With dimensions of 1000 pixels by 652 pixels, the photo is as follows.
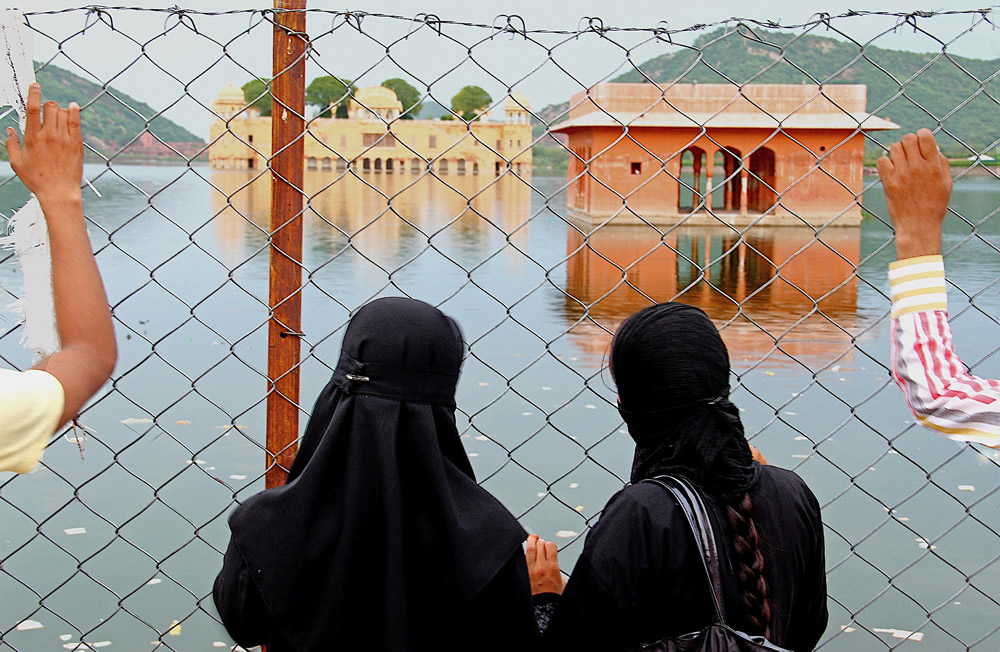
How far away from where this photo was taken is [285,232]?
5.55 feet

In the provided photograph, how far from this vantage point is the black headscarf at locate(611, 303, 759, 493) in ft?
4.27

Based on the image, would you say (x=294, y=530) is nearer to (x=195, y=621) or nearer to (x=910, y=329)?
(x=910, y=329)

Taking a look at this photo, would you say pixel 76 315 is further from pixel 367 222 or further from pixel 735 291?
pixel 367 222

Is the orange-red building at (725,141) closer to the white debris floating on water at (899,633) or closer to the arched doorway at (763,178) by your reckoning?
the arched doorway at (763,178)

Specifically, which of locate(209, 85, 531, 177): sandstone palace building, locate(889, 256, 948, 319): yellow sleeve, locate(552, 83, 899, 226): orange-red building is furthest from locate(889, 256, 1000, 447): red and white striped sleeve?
locate(209, 85, 531, 177): sandstone palace building

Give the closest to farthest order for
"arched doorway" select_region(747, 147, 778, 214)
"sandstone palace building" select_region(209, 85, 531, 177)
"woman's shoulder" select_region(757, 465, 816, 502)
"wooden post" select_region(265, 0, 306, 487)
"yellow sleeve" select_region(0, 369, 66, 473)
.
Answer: "yellow sleeve" select_region(0, 369, 66, 473)
"woman's shoulder" select_region(757, 465, 816, 502)
"wooden post" select_region(265, 0, 306, 487)
"arched doorway" select_region(747, 147, 778, 214)
"sandstone palace building" select_region(209, 85, 531, 177)

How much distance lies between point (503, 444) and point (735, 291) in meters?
8.47

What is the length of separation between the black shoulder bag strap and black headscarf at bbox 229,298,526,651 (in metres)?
0.22

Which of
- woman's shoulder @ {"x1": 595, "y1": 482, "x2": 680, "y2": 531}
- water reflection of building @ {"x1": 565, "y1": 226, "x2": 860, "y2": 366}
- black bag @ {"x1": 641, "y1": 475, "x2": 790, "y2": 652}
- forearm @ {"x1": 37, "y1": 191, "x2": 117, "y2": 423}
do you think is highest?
forearm @ {"x1": 37, "y1": 191, "x2": 117, "y2": 423}

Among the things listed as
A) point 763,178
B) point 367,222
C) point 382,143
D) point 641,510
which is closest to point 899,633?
point 641,510

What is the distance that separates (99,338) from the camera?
1.18 m

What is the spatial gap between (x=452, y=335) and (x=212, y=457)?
3.43 m

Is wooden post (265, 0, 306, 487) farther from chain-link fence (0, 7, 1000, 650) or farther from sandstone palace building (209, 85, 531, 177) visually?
sandstone palace building (209, 85, 531, 177)

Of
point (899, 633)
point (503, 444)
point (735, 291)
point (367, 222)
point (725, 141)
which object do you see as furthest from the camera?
point (725, 141)
